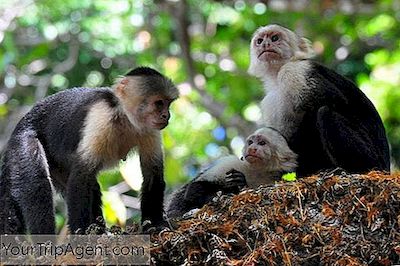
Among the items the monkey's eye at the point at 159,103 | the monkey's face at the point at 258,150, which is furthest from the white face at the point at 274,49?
the monkey's eye at the point at 159,103

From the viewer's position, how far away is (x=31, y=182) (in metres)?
4.97

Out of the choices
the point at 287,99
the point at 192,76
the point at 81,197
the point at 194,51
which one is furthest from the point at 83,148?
the point at 194,51

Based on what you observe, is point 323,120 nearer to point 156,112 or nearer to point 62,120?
point 156,112

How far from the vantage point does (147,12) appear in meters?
10.8

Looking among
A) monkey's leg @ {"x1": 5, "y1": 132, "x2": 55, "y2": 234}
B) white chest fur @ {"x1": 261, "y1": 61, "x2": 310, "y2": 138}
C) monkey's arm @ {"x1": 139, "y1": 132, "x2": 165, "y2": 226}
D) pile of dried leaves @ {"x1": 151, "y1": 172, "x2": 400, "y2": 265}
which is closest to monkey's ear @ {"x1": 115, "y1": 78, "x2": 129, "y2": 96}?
monkey's arm @ {"x1": 139, "y1": 132, "x2": 165, "y2": 226}

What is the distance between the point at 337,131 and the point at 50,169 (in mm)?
1972

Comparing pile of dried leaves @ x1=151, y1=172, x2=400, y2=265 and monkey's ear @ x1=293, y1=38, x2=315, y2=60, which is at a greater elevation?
monkey's ear @ x1=293, y1=38, x2=315, y2=60

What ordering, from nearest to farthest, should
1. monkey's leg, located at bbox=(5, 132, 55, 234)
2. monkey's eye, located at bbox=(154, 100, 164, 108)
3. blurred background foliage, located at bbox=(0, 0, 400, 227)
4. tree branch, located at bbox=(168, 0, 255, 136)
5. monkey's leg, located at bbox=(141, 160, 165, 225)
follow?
monkey's leg, located at bbox=(5, 132, 55, 234) < monkey's leg, located at bbox=(141, 160, 165, 225) < monkey's eye, located at bbox=(154, 100, 164, 108) < tree branch, located at bbox=(168, 0, 255, 136) < blurred background foliage, located at bbox=(0, 0, 400, 227)

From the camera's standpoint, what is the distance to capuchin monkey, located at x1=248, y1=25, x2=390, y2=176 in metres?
5.64

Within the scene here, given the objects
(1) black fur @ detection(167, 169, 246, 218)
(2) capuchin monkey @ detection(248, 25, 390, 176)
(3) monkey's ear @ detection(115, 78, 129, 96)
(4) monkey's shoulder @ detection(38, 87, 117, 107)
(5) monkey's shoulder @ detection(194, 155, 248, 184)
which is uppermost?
(3) monkey's ear @ detection(115, 78, 129, 96)

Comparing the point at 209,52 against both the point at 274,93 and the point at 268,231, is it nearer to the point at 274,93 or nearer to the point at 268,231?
the point at 274,93

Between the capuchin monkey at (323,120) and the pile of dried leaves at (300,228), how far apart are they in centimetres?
80

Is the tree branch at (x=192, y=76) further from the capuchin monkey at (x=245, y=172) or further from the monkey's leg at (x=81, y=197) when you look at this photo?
the monkey's leg at (x=81, y=197)

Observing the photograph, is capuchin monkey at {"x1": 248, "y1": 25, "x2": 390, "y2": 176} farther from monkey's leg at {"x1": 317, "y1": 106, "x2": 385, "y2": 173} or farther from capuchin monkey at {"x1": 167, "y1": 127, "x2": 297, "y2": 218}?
capuchin monkey at {"x1": 167, "y1": 127, "x2": 297, "y2": 218}
